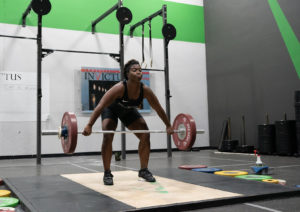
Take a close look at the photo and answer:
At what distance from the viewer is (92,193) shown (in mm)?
2416

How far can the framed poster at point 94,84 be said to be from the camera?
20.8 ft

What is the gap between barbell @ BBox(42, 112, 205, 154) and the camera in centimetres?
256

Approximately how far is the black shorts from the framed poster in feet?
11.3

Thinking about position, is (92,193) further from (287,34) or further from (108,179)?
(287,34)

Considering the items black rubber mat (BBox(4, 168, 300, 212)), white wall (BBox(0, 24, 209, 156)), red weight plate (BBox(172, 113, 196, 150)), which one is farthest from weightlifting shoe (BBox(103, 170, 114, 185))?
white wall (BBox(0, 24, 209, 156))

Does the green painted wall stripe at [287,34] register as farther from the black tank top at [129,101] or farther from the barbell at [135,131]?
the black tank top at [129,101]

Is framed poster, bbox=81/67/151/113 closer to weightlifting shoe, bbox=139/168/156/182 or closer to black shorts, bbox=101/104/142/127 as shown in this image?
A: black shorts, bbox=101/104/142/127

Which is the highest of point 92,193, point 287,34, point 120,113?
point 287,34

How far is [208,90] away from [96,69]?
2.62 metres

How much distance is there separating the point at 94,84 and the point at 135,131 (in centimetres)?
384

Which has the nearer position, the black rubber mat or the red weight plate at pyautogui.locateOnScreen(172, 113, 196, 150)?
the black rubber mat

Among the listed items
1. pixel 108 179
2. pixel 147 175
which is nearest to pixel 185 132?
pixel 147 175

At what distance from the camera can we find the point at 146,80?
6910mm

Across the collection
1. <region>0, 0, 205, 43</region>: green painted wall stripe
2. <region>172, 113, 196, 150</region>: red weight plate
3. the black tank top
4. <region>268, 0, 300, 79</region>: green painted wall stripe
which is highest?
<region>0, 0, 205, 43</region>: green painted wall stripe
